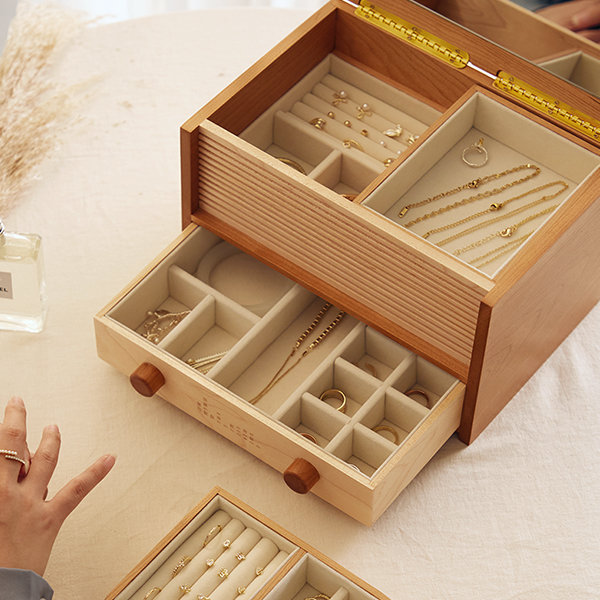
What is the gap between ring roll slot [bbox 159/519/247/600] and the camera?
2.20 meters

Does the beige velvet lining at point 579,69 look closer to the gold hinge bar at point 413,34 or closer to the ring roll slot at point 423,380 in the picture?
the gold hinge bar at point 413,34

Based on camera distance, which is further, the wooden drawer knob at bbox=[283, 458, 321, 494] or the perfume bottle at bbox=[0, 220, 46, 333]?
the perfume bottle at bbox=[0, 220, 46, 333]

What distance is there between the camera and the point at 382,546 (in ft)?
7.72

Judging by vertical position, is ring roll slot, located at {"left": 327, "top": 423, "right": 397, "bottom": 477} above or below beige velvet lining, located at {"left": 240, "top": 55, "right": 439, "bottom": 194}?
below

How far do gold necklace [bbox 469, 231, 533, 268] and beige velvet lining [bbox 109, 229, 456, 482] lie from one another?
24 cm

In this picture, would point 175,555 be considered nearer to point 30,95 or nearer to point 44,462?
point 44,462

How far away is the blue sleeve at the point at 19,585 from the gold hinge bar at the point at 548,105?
1.32 metres

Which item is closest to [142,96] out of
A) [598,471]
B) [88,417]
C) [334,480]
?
[88,417]

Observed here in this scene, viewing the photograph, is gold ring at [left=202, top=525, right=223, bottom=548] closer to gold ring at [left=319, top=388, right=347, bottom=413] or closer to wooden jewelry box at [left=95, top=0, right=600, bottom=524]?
wooden jewelry box at [left=95, top=0, right=600, bottom=524]

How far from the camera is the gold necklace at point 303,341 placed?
97.3 inches

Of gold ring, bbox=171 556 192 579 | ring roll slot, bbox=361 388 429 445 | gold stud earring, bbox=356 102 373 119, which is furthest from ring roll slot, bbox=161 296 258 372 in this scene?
gold stud earring, bbox=356 102 373 119

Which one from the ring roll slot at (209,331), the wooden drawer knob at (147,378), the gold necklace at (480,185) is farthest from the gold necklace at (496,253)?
the wooden drawer knob at (147,378)

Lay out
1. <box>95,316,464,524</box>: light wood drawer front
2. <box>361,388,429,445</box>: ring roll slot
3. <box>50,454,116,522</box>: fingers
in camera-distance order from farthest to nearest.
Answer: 1. <box>361,388,429,445</box>: ring roll slot
2. <box>95,316,464,524</box>: light wood drawer front
3. <box>50,454,116,522</box>: fingers

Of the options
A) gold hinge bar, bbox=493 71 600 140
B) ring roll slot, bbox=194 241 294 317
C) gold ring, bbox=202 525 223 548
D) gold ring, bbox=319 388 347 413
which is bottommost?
gold ring, bbox=202 525 223 548
